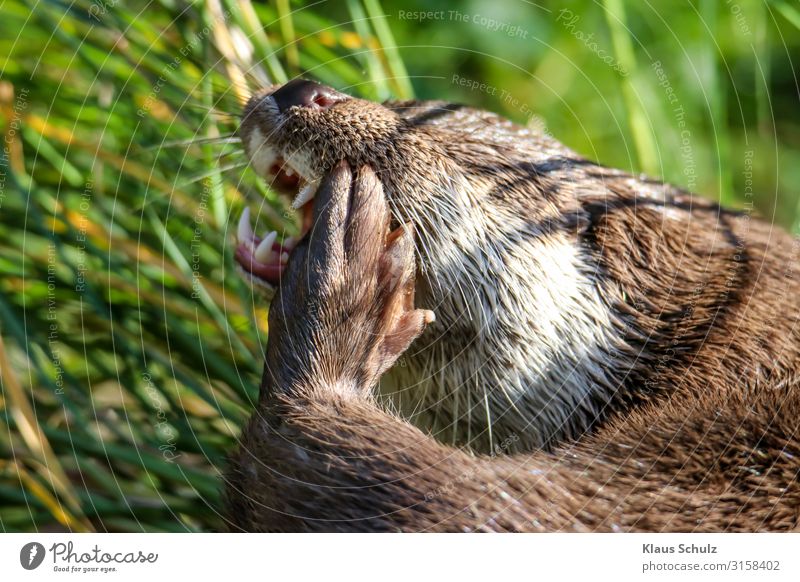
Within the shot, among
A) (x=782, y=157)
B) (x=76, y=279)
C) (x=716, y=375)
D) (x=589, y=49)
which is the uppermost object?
(x=589, y=49)

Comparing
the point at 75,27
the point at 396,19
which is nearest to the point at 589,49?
the point at 396,19

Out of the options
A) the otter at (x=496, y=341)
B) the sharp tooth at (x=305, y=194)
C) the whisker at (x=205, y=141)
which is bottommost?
the otter at (x=496, y=341)

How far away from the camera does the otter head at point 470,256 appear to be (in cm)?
154

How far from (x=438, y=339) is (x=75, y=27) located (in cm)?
115

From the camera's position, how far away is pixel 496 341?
157cm

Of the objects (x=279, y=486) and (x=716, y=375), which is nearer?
(x=279, y=486)

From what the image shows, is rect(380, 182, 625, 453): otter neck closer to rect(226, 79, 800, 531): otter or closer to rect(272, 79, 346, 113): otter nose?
rect(226, 79, 800, 531): otter

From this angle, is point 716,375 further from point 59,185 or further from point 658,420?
point 59,185

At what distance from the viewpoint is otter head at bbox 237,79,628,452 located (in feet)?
5.05

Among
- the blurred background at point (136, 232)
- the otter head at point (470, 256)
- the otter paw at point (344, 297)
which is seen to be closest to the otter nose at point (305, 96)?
the otter head at point (470, 256)

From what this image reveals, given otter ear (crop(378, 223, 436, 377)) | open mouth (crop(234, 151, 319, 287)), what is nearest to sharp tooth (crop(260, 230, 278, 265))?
open mouth (crop(234, 151, 319, 287))

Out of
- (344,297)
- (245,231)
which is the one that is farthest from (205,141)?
(344,297)

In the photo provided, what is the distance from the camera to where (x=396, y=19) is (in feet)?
10.0

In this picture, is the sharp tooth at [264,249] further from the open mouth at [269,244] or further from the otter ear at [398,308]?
the otter ear at [398,308]
